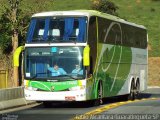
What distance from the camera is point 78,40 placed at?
2320 cm

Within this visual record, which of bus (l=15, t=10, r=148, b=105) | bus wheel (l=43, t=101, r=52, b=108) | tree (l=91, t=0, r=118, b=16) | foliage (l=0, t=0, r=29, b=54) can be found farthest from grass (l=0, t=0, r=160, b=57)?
bus (l=15, t=10, r=148, b=105)

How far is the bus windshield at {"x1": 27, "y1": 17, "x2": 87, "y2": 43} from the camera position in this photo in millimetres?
23312

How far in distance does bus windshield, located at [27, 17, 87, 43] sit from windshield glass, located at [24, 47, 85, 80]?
0.43 m

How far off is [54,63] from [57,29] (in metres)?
1.46

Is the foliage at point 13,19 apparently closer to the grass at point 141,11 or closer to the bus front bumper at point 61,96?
the bus front bumper at point 61,96

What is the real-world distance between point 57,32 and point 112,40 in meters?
4.20

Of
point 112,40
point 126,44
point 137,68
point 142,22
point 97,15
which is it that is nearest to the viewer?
point 97,15

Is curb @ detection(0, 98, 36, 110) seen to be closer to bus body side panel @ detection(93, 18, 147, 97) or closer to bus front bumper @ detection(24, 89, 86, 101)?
bus front bumper @ detection(24, 89, 86, 101)

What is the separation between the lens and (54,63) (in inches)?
913

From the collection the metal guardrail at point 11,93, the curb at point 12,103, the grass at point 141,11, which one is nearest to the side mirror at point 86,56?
the metal guardrail at point 11,93

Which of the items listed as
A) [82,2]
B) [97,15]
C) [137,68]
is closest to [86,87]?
[97,15]

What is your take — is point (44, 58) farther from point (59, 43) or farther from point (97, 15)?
point (97, 15)

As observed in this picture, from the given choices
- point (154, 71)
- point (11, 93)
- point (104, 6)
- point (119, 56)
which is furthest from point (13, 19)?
point (104, 6)

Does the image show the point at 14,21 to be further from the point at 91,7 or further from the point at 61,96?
the point at 91,7
